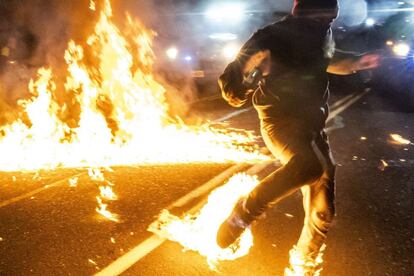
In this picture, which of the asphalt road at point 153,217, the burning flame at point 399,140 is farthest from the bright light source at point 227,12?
the asphalt road at point 153,217

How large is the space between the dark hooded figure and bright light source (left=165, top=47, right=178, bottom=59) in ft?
29.3

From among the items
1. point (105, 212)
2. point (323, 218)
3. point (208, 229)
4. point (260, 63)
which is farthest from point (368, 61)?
point (105, 212)

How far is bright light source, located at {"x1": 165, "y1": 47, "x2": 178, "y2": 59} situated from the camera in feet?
37.6

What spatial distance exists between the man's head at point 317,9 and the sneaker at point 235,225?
4.39ft

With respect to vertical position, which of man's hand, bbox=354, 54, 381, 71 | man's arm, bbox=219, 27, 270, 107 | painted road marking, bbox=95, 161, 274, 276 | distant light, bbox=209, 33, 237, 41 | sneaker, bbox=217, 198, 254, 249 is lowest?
painted road marking, bbox=95, 161, 274, 276

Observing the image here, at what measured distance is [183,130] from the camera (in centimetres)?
718

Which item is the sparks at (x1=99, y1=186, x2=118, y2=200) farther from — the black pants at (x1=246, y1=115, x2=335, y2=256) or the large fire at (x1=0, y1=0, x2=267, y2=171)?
the black pants at (x1=246, y1=115, x2=335, y2=256)

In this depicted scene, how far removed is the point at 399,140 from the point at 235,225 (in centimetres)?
527

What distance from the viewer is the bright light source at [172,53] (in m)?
11.4

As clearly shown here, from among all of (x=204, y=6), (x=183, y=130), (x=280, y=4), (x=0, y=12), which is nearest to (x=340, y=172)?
(x=183, y=130)

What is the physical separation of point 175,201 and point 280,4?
280 inches

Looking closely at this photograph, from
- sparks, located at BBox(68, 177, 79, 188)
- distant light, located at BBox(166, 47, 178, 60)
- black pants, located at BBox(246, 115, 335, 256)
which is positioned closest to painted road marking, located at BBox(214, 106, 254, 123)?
distant light, located at BBox(166, 47, 178, 60)

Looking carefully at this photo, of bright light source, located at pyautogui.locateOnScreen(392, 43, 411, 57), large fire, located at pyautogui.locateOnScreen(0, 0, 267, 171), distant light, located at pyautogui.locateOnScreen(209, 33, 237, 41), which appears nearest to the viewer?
large fire, located at pyautogui.locateOnScreen(0, 0, 267, 171)

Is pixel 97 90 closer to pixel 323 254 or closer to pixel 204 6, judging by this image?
pixel 323 254
